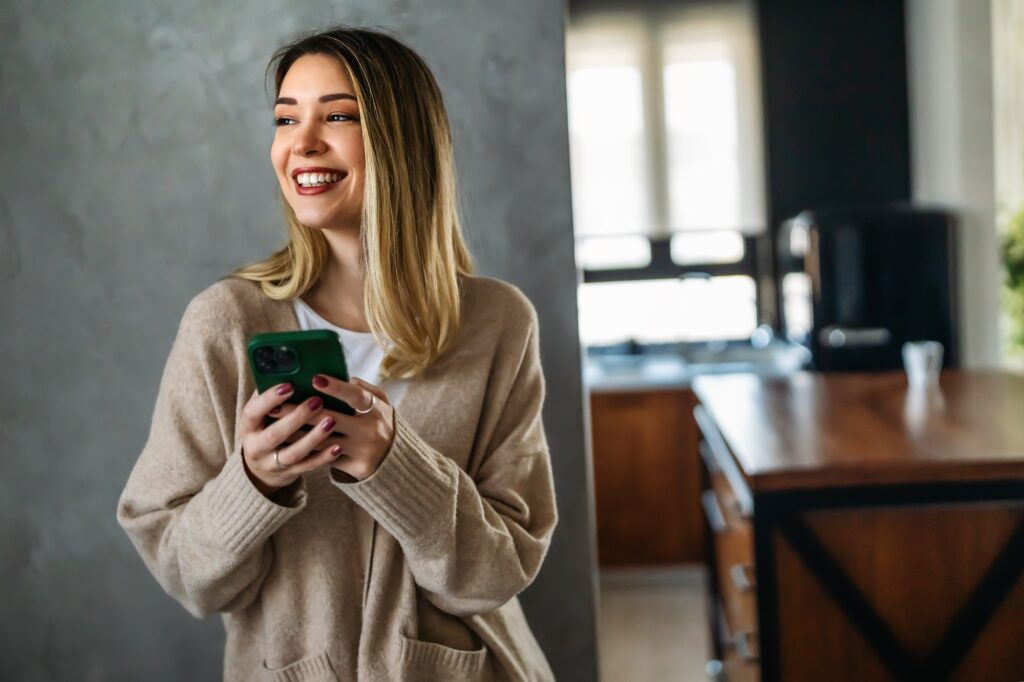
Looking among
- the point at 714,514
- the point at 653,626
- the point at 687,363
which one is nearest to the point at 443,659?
the point at 714,514

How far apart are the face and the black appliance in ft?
9.95

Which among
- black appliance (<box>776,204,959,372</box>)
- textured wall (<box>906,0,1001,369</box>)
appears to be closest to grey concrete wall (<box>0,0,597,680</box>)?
black appliance (<box>776,204,959,372</box>)

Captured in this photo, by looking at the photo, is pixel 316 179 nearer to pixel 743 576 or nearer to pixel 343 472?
pixel 343 472

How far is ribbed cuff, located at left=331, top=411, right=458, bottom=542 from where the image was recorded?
1.06 metres

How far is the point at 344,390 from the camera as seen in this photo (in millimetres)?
972

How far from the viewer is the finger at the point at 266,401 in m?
0.96

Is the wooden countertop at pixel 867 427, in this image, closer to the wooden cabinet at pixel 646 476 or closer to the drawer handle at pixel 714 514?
the drawer handle at pixel 714 514

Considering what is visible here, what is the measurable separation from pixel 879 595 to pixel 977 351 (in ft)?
7.97

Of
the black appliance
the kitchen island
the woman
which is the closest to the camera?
the woman

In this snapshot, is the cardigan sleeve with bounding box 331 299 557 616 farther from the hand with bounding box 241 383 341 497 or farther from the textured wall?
the textured wall

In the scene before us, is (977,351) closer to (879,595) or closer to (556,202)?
(879,595)

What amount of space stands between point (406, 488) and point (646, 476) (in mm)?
2939

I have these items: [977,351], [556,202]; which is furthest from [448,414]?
[977,351]

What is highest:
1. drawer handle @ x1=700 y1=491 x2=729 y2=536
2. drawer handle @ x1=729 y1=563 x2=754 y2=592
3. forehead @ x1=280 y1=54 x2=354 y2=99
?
forehead @ x1=280 y1=54 x2=354 y2=99
